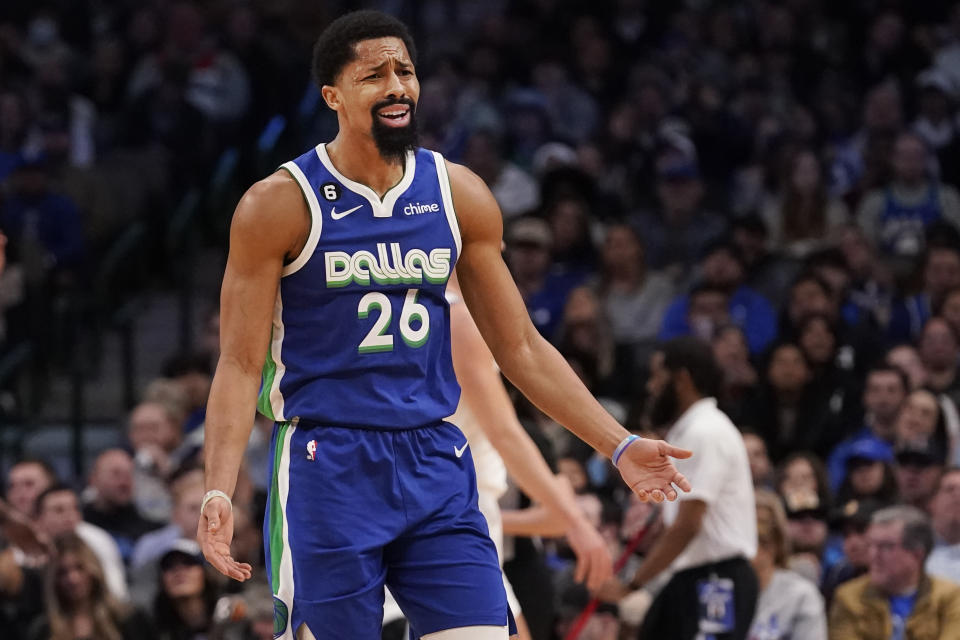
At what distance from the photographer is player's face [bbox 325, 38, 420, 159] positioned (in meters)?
4.31

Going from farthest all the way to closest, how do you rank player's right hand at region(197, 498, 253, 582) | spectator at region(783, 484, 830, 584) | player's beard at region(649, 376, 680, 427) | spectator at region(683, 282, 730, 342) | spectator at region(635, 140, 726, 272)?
spectator at region(635, 140, 726, 272) → spectator at region(683, 282, 730, 342) → spectator at region(783, 484, 830, 584) → player's beard at region(649, 376, 680, 427) → player's right hand at region(197, 498, 253, 582)

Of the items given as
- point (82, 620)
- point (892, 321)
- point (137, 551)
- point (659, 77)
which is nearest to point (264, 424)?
point (137, 551)

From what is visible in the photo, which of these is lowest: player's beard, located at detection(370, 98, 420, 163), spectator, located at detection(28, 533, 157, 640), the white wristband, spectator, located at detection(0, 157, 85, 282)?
spectator, located at detection(28, 533, 157, 640)

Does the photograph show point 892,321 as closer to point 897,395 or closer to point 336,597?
point 897,395

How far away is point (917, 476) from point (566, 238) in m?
3.51

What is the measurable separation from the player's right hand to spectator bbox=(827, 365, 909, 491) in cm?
584

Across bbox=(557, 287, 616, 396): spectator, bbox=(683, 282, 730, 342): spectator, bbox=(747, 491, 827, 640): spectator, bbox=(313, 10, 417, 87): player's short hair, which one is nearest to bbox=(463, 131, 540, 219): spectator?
bbox=(557, 287, 616, 396): spectator

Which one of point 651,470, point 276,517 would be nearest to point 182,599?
point 276,517

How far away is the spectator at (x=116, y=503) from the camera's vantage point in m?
9.26

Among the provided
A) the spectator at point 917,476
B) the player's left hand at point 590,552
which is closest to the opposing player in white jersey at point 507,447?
the player's left hand at point 590,552

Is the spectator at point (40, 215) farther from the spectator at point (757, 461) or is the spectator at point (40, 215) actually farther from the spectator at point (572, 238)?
the spectator at point (757, 461)

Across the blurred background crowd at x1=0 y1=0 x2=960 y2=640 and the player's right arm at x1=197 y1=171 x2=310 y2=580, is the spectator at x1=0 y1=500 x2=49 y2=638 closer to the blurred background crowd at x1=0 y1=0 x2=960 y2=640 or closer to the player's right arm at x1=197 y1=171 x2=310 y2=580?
the blurred background crowd at x1=0 y1=0 x2=960 y2=640

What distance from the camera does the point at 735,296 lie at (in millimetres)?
11070

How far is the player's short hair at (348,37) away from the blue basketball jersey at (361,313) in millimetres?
241
